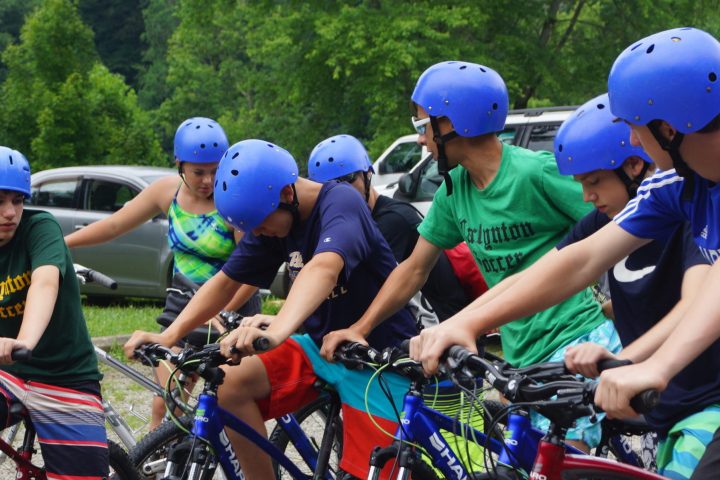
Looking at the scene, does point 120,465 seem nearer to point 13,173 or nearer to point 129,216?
point 13,173

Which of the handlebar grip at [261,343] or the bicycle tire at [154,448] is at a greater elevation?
the handlebar grip at [261,343]

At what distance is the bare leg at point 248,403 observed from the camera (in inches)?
177

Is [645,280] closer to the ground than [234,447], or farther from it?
farther from it

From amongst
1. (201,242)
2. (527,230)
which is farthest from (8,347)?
(201,242)

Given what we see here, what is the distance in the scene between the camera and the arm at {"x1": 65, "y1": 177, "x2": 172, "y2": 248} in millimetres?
6195

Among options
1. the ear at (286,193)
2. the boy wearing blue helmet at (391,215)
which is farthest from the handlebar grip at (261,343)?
the boy wearing blue helmet at (391,215)

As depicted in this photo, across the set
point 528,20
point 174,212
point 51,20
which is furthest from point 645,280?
point 51,20

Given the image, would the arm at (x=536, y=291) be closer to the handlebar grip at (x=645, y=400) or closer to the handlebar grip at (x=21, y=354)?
the handlebar grip at (x=645, y=400)

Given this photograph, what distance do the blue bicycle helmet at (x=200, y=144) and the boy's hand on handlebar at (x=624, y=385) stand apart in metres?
3.89

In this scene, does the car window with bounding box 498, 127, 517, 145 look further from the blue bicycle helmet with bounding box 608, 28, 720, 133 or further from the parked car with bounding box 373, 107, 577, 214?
the blue bicycle helmet with bounding box 608, 28, 720, 133

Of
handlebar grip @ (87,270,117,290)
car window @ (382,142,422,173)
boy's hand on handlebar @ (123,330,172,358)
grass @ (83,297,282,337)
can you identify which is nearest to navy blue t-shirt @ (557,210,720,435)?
boy's hand on handlebar @ (123,330,172,358)

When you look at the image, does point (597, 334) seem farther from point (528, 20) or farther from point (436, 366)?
point (528, 20)

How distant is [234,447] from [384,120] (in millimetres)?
19612

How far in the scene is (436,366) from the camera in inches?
116
